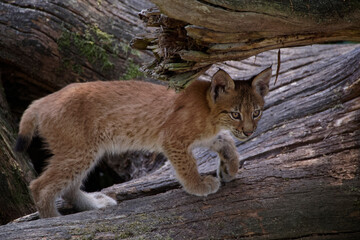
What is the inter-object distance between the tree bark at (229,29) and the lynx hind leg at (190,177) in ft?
3.41

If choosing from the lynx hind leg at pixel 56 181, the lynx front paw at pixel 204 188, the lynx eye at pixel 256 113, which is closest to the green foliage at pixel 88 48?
the lynx hind leg at pixel 56 181

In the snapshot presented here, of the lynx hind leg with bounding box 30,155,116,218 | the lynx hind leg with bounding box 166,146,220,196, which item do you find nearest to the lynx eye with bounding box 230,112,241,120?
the lynx hind leg with bounding box 166,146,220,196

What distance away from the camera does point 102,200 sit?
5.13 m

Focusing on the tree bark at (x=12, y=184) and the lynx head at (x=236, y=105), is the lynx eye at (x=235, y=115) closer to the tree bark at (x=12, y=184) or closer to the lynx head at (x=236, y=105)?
the lynx head at (x=236, y=105)

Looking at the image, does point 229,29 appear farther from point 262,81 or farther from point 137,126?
point 137,126

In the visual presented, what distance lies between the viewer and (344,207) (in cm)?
391

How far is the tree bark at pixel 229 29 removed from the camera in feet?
10.9

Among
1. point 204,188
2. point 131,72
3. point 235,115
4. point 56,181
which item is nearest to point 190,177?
point 204,188

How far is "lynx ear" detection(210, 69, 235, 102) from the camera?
4.56 metres

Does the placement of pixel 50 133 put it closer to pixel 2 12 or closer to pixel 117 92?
pixel 117 92

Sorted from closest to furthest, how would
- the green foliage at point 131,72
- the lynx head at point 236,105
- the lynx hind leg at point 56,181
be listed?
1. the lynx head at point 236,105
2. the lynx hind leg at point 56,181
3. the green foliage at point 131,72

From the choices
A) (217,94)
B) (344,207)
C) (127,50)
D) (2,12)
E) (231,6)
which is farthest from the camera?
(127,50)

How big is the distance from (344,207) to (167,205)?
66.4 inches

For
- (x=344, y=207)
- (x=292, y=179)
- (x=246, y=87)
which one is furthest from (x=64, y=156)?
(x=344, y=207)
